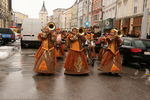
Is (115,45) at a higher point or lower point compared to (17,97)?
higher

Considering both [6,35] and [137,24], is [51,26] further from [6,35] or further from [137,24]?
[137,24]

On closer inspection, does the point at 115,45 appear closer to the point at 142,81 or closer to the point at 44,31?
the point at 142,81

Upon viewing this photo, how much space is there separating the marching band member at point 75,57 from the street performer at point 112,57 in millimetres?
790

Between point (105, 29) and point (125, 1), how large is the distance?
10.0 meters

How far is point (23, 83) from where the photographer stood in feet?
21.5

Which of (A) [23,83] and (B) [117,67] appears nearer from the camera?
(A) [23,83]

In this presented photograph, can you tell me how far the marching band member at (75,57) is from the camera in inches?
314

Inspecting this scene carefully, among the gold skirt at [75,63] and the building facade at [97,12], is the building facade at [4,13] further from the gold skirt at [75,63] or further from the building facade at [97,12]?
the gold skirt at [75,63]

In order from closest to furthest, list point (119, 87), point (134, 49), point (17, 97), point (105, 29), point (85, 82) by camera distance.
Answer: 1. point (17, 97)
2. point (119, 87)
3. point (85, 82)
4. point (134, 49)
5. point (105, 29)

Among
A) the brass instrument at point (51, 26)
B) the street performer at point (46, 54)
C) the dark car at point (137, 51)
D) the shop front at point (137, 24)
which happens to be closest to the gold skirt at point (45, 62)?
the street performer at point (46, 54)

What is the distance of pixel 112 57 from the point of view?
825 cm

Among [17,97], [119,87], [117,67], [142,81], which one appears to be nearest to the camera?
[17,97]

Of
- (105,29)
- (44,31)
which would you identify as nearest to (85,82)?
(44,31)

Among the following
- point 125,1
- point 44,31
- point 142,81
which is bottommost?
point 142,81
